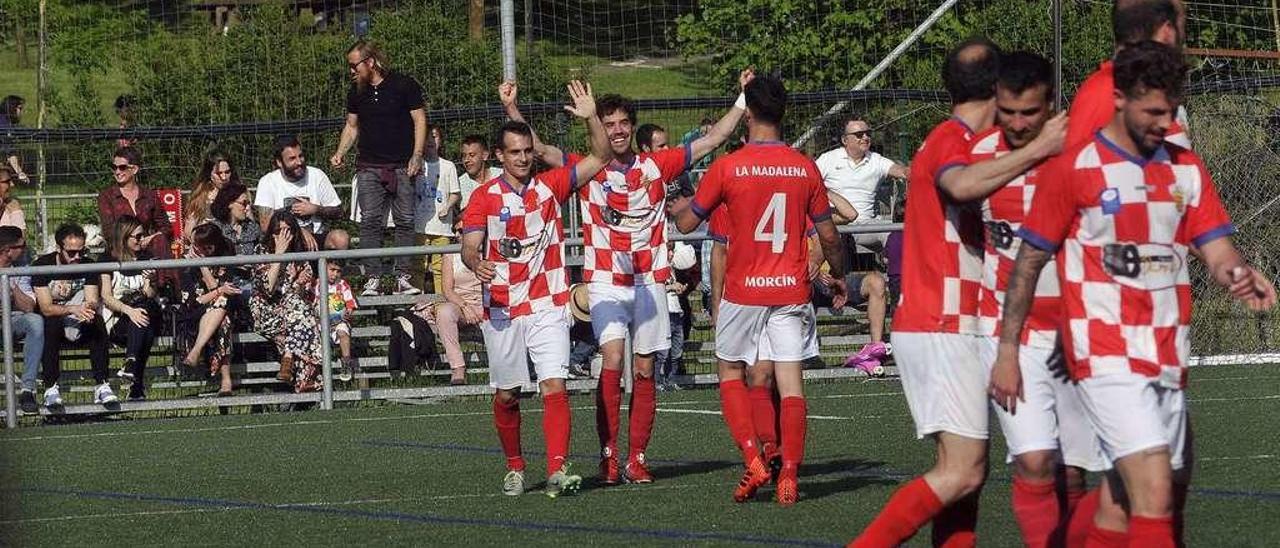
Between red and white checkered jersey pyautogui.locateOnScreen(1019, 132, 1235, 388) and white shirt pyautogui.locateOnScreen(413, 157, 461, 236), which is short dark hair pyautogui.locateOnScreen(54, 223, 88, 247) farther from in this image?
red and white checkered jersey pyautogui.locateOnScreen(1019, 132, 1235, 388)

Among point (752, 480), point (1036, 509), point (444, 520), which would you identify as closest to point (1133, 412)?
point (1036, 509)

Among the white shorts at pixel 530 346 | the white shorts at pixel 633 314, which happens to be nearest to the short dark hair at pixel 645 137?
the white shorts at pixel 633 314

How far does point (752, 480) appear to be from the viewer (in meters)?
9.26

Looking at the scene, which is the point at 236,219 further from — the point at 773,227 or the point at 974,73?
the point at 974,73

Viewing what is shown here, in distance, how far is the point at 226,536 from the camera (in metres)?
9.09

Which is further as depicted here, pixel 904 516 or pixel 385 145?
pixel 385 145

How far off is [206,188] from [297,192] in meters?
0.73

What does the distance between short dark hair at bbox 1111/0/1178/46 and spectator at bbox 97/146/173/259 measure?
36.7 feet

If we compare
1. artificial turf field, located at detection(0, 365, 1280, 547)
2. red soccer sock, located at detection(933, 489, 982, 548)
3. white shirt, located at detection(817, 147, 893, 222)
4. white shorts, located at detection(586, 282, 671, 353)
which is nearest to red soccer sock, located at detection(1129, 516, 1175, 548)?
red soccer sock, located at detection(933, 489, 982, 548)

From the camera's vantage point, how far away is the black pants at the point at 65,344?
15.2 meters

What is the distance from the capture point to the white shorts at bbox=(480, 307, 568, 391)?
991cm

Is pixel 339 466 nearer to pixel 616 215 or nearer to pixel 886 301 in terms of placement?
pixel 616 215

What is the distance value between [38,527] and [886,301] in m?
7.93

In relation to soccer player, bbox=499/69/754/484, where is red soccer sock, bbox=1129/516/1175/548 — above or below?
below
